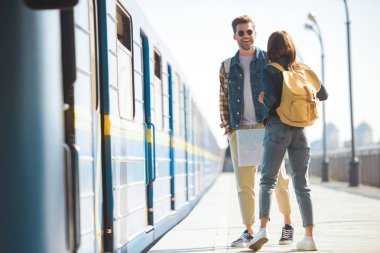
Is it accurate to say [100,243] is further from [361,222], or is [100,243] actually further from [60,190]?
[361,222]

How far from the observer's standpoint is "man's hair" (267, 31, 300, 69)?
639 centimetres

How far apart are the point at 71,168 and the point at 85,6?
1410 mm

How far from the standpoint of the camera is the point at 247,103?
7160 mm

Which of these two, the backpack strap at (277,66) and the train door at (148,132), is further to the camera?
the train door at (148,132)

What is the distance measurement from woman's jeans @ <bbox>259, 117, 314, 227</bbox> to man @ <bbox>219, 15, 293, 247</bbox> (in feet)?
1.83

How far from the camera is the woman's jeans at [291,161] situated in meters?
6.43

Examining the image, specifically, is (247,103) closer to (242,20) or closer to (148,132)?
(242,20)

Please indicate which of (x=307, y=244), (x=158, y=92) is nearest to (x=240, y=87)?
(x=307, y=244)

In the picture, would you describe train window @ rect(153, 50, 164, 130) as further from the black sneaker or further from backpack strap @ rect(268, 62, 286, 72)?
backpack strap @ rect(268, 62, 286, 72)

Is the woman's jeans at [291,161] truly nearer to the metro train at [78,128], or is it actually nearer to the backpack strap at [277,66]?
the backpack strap at [277,66]

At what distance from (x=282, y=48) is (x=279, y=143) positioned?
0.82 meters

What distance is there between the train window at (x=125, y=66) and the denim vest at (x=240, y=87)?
0.97 metres

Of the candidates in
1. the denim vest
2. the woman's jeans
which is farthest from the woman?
the denim vest

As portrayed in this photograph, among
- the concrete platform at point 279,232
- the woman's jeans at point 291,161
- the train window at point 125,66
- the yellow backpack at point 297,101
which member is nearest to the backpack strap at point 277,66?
the yellow backpack at point 297,101
